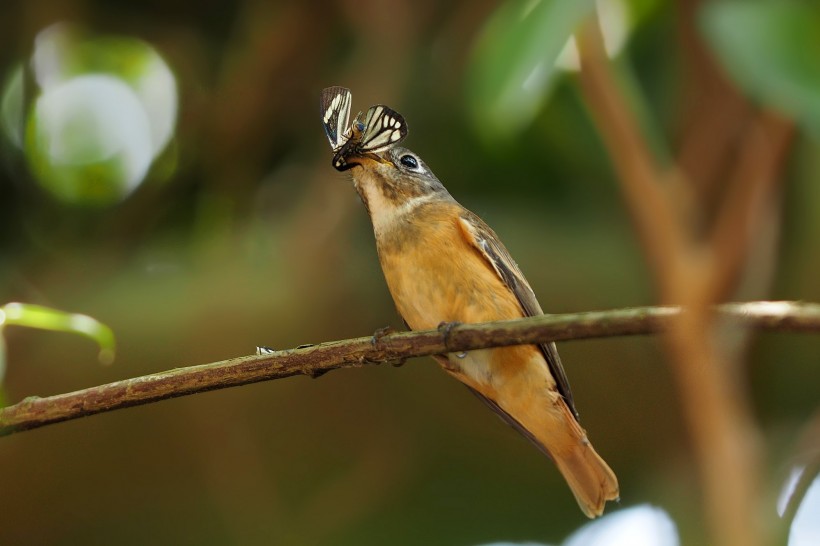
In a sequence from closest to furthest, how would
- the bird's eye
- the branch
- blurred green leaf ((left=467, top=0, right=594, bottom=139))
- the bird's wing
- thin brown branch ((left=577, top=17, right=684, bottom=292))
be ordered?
the branch < blurred green leaf ((left=467, top=0, right=594, bottom=139)) < thin brown branch ((left=577, top=17, right=684, bottom=292)) < the bird's wing < the bird's eye

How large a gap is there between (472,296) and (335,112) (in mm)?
878

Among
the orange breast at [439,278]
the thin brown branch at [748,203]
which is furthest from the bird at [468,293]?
the thin brown branch at [748,203]

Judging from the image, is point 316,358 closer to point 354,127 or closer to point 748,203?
point 354,127

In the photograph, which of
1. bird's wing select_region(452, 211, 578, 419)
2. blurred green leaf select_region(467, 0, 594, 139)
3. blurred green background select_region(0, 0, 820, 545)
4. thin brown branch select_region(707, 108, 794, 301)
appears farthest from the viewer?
blurred green background select_region(0, 0, 820, 545)

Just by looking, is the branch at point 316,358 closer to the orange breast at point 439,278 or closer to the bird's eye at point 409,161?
the orange breast at point 439,278

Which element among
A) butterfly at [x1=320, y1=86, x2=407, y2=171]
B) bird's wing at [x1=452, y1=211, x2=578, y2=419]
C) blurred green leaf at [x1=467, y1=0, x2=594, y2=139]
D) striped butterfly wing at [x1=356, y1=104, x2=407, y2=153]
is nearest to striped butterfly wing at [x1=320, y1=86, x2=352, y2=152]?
butterfly at [x1=320, y1=86, x2=407, y2=171]

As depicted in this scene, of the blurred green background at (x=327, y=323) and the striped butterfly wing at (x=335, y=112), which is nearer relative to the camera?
the striped butterfly wing at (x=335, y=112)

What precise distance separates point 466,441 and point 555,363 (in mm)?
1584

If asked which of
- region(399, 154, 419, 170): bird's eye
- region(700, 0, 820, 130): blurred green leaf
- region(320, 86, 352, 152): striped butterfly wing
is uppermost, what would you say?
region(399, 154, 419, 170): bird's eye

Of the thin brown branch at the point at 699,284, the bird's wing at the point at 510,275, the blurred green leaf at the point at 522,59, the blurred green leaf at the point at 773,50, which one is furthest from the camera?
the bird's wing at the point at 510,275

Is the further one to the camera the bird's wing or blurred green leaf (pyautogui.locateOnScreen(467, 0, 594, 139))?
the bird's wing

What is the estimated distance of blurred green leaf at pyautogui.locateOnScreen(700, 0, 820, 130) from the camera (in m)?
2.27

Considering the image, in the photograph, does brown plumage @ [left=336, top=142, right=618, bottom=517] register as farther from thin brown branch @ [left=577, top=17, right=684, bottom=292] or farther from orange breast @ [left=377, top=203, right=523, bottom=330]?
thin brown branch @ [left=577, top=17, right=684, bottom=292]

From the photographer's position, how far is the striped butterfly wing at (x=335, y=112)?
303 centimetres
